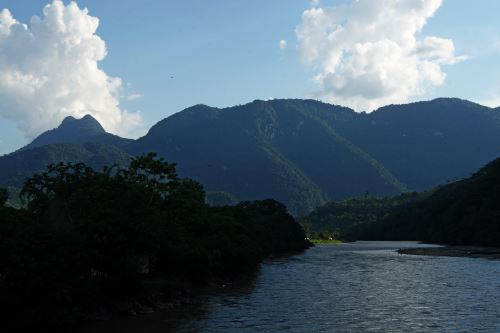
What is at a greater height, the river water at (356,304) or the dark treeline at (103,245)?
the dark treeline at (103,245)

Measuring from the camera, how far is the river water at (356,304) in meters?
44.0

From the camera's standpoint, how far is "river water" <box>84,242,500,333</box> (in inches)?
1731

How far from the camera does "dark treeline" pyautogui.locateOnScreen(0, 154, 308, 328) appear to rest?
40.1 meters

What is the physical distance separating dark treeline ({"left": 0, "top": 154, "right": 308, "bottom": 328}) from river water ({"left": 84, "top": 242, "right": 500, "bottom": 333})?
594 centimetres

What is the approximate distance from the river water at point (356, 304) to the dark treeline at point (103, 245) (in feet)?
19.5

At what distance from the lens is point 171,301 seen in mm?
55438

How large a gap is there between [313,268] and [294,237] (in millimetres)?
74411

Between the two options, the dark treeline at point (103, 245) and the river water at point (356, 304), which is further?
the river water at point (356, 304)

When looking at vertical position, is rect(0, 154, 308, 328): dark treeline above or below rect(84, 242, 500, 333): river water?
above

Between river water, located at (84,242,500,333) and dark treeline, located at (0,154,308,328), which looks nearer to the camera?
dark treeline, located at (0,154,308,328)

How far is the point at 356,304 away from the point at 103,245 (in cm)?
2642

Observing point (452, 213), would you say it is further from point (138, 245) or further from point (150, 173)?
point (138, 245)

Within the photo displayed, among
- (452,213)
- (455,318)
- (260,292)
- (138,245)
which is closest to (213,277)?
(260,292)

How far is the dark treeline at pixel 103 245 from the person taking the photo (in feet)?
131
